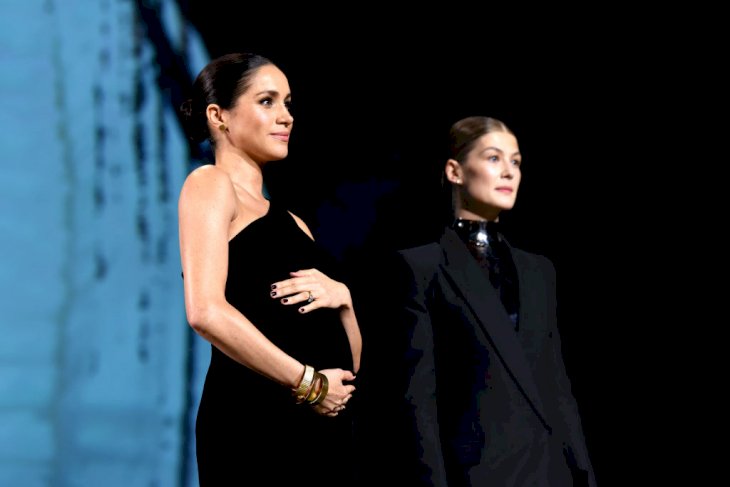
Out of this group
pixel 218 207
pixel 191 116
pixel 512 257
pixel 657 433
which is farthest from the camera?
pixel 657 433

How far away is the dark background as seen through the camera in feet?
9.85

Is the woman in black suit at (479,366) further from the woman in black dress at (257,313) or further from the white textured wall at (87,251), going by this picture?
the white textured wall at (87,251)

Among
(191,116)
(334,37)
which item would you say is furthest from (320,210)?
(191,116)

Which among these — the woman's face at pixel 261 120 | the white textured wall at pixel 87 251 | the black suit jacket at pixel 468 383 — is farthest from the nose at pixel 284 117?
the white textured wall at pixel 87 251

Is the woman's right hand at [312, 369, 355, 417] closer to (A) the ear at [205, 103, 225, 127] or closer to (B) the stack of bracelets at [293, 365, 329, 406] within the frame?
(B) the stack of bracelets at [293, 365, 329, 406]

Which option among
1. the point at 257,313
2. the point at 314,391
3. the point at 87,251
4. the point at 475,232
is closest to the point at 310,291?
the point at 257,313

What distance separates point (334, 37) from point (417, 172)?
55 centimetres

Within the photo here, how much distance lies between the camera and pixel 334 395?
1780mm

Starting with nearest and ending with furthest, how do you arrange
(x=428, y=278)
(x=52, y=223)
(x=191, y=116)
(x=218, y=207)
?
1. (x=218, y=207)
2. (x=191, y=116)
3. (x=428, y=278)
4. (x=52, y=223)

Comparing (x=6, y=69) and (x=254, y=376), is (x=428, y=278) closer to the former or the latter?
(x=254, y=376)

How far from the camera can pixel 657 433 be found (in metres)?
2.96

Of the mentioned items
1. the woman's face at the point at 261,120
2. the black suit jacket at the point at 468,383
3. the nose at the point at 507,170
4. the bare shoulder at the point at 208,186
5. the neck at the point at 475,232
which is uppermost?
the woman's face at the point at 261,120

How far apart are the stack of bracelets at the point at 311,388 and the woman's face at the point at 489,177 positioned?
84cm

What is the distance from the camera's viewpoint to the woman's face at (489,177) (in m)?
2.39
